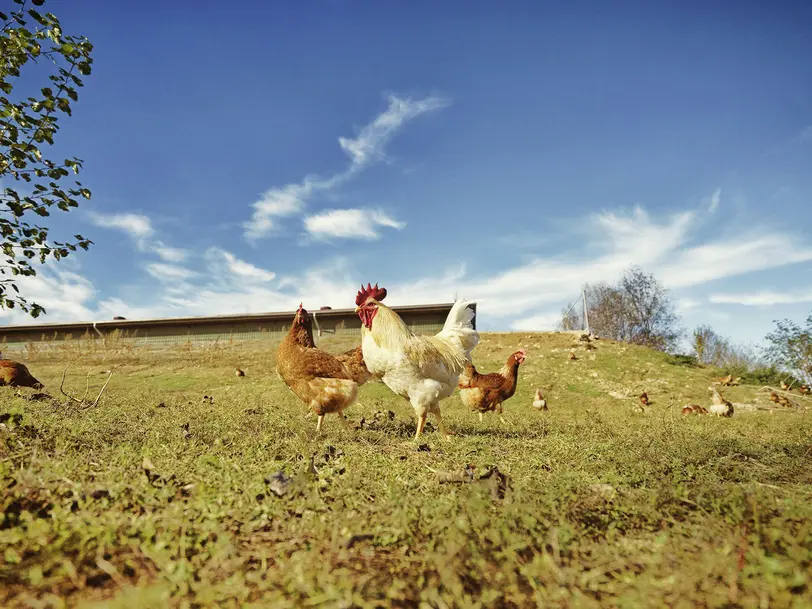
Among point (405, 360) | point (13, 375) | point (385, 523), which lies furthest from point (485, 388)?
point (13, 375)

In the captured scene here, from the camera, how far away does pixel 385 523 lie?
262 cm

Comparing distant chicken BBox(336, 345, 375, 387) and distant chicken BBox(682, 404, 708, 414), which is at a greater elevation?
distant chicken BBox(336, 345, 375, 387)

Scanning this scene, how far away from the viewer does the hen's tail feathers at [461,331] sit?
818 centimetres

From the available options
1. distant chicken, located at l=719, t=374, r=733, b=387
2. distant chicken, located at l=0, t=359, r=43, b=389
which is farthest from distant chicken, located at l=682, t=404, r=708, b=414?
distant chicken, located at l=0, t=359, r=43, b=389

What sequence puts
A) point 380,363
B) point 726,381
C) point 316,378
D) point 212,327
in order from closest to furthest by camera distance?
point 380,363
point 316,378
point 726,381
point 212,327

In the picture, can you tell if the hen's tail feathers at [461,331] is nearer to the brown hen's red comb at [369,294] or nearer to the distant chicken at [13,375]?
the brown hen's red comb at [369,294]

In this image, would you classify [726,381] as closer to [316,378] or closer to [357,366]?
[357,366]

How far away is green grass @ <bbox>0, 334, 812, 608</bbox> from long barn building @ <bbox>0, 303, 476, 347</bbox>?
57.2 feet

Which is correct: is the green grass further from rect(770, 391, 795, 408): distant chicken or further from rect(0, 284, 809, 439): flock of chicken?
rect(770, 391, 795, 408): distant chicken

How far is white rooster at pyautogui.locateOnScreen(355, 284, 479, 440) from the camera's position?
6566 millimetres

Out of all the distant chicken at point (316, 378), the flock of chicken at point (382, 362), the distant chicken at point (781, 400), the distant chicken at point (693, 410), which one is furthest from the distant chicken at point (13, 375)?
the distant chicken at point (781, 400)

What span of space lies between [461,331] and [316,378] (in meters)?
2.91

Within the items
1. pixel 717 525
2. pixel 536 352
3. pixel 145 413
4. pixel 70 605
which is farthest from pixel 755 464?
pixel 536 352

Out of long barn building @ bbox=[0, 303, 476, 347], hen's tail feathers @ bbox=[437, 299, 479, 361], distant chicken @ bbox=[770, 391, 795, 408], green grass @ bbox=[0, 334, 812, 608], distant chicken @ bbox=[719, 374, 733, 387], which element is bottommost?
distant chicken @ bbox=[770, 391, 795, 408]
